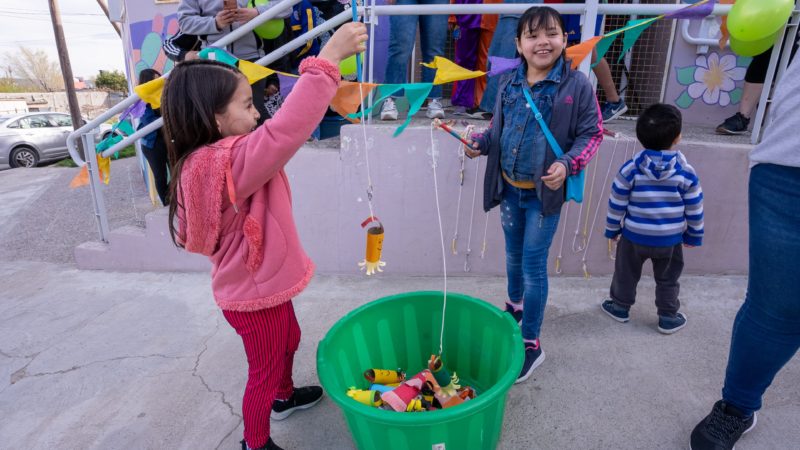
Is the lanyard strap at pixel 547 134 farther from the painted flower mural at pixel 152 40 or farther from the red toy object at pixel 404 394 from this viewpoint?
the painted flower mural at pixel 152 40

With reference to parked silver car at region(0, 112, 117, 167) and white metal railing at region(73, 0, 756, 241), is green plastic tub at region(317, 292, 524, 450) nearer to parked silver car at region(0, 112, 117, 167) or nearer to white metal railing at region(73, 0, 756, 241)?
white metal railing at region(73, 0, 756, 241)

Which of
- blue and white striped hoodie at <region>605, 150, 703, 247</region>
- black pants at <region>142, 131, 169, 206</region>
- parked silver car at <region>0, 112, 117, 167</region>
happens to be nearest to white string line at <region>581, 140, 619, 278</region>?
blue and white striped hoodie at <region>605, 150, 703, 247</region>

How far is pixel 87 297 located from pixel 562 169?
3.16m

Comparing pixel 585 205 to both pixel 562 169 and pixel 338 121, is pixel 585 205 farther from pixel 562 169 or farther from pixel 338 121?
pixel 338 121

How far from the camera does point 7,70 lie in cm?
4288

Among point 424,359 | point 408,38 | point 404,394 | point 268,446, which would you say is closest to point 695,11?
point 408,38

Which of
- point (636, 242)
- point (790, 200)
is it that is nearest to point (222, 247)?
point (790, 200)

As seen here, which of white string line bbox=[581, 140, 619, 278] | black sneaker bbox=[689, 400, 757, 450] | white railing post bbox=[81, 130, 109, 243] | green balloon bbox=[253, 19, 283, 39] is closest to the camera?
black sneaker bbox=[689, 400, 757, 450]

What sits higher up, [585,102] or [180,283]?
[585,102]

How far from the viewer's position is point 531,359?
212cm

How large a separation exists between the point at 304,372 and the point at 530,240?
1223 mm

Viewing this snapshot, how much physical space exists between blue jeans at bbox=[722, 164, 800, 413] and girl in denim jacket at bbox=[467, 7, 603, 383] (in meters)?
0.59

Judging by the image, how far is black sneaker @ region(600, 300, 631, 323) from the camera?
8.23ft

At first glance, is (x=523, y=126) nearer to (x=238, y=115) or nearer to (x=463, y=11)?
(x=463, y=11)
